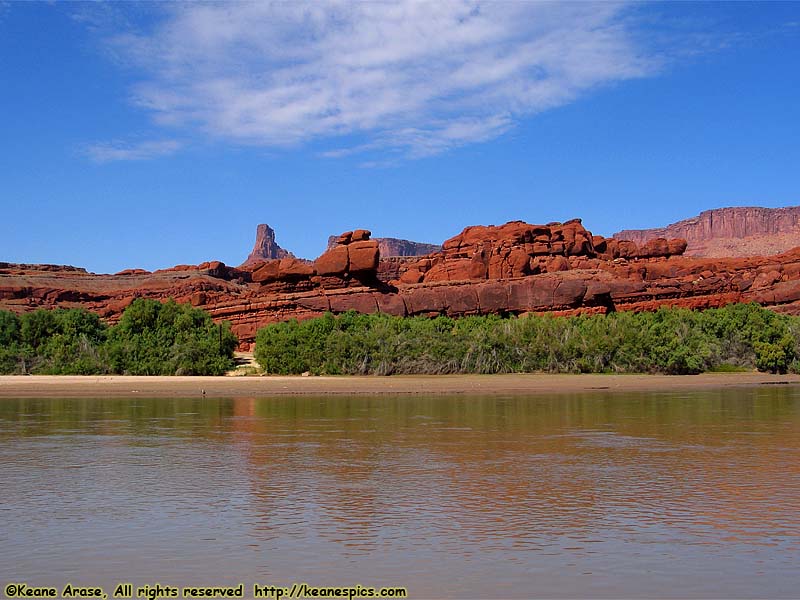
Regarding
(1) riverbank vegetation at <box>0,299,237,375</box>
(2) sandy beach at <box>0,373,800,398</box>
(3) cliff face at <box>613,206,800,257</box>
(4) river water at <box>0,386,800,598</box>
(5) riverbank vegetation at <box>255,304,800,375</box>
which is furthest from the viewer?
(3) cliff face at <box>613,206,800,257</box>

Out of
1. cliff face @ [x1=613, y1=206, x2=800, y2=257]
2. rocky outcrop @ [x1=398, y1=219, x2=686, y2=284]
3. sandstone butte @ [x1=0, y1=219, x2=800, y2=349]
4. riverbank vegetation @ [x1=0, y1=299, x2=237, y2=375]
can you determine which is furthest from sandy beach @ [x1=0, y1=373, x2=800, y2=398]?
cliff face @ [x1=613, y1=206, x2=800, y2=257]

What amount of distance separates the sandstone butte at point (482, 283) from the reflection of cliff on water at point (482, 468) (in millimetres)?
34285

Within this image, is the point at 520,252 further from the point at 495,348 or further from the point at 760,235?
the point at 760,235

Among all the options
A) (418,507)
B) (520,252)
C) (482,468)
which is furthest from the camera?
(520,252)

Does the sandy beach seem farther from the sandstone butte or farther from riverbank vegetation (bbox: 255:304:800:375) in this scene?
the sandstone butte

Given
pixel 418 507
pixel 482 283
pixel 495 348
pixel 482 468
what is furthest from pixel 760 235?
pixel 418 507

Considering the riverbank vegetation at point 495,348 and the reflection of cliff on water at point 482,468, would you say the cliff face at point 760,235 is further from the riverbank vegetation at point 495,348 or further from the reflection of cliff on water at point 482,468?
the reflection of cliff on water at point 482,468

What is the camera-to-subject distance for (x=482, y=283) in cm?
6200

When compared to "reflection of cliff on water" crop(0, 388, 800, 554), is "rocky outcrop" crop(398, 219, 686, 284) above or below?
above

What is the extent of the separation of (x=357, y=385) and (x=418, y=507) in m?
25.8

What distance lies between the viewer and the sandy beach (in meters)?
A: 33.1

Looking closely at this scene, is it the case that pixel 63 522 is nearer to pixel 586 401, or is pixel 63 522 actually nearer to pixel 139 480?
pixel 139 480

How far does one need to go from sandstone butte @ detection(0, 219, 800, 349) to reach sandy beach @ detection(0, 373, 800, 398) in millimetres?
Result: 18438

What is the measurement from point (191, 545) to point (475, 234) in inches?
3121
